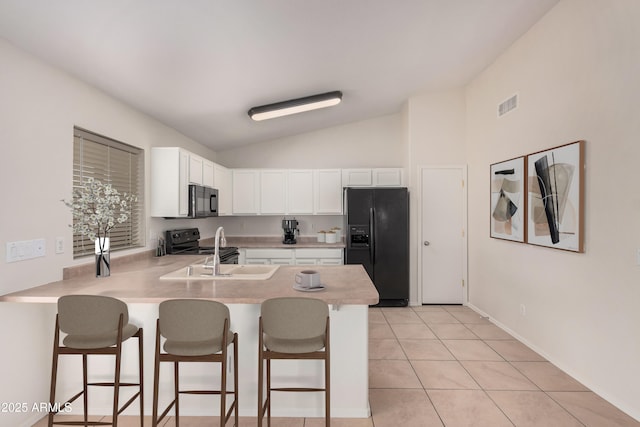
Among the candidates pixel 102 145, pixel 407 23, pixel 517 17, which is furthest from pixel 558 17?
pixel 102 145

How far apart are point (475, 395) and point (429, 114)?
3780 millimetres

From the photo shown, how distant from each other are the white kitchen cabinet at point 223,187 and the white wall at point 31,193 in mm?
2185

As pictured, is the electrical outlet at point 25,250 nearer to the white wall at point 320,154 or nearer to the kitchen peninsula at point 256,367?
the kitchen peninsula at point 256,367

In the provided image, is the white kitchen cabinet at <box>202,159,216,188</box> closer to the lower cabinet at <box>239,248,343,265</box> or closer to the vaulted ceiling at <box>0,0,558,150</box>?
the vaulted ceiling at <box>0,0,558,150</box>

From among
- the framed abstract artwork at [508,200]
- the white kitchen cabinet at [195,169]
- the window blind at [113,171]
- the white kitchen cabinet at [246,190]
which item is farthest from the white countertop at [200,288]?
the white kitchen cabinet at [246,190]

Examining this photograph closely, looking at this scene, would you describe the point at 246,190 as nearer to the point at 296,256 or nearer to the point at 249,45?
the point at 296,256

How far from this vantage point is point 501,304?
13.1 feet

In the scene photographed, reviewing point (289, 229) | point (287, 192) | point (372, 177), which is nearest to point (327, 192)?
point (287, 192)

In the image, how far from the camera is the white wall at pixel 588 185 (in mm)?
2295

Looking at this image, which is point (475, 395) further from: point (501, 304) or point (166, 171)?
point (166, 171)

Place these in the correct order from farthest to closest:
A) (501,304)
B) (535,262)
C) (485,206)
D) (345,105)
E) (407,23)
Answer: (345,105) < (485,206) < (501,304) < (535,262) < (407,23)

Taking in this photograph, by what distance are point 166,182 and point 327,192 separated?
2557mm

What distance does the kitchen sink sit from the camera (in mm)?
2641

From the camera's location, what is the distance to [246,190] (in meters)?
5.56
